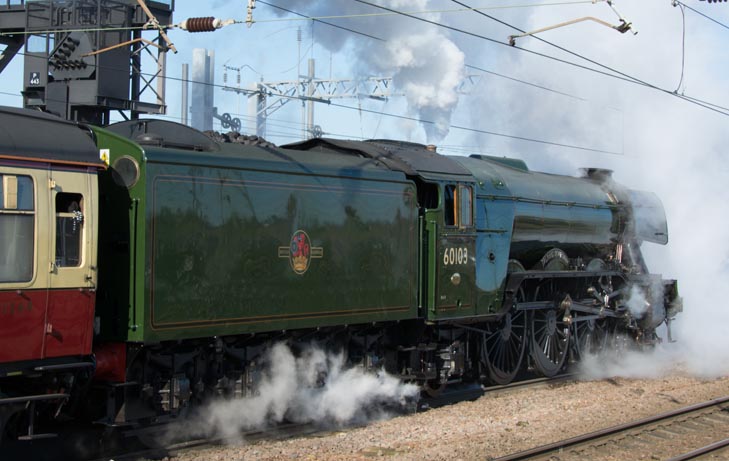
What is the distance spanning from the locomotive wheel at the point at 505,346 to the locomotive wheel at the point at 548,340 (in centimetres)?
26

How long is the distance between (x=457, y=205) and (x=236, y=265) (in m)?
4.01

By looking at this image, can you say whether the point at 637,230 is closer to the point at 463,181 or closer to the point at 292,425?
the point at 463,181

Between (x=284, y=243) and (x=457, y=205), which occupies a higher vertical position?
(x=457, y=205)

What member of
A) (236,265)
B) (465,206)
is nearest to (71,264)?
(236,265)

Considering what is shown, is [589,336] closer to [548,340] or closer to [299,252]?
[548,340]

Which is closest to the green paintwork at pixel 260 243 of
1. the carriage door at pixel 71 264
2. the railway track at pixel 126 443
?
the carriage door at pixel 71 264

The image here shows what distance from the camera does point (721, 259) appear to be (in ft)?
63.2

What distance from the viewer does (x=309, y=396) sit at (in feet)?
33.3

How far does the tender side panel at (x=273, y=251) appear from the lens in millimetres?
8000

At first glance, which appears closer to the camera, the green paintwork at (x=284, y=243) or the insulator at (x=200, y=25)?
the green paintwork at (x=284, y=243)

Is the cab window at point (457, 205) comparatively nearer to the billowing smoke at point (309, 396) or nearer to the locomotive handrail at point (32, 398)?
the billowing smoke at point (309, 396)

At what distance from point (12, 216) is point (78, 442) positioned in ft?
8.25

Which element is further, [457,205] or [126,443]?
[457,205]

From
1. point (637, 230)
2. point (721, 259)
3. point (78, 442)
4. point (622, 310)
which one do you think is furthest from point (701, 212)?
point (78, 442)
